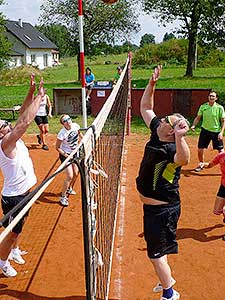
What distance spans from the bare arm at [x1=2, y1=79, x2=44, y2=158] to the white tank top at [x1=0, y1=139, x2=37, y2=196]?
122 millimetres

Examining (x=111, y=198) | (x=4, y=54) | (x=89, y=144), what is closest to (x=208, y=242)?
(x=111, y=198)

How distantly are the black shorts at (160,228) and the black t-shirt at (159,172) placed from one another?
4.5 inches

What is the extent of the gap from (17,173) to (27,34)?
7055 cm

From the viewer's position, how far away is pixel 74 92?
17.5 meters

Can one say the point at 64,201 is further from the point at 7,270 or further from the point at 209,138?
the point at 209,138

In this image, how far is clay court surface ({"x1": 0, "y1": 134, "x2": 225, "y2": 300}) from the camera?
5.28m

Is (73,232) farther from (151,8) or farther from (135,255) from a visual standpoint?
(151,8)

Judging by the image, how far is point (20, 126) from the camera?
456 centimetres

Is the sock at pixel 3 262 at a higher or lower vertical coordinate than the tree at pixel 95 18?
lower

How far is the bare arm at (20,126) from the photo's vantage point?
455 centimetres

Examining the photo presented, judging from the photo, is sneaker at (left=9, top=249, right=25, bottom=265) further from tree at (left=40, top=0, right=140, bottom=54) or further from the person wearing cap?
tree at (left=40, top=0, right=140, bottom=54)

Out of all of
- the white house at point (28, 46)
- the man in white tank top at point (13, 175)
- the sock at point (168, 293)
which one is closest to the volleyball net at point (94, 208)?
the sock at point (168, 293)

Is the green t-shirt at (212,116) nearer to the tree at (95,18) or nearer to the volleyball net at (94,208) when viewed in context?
the volleyball net at (94,208)

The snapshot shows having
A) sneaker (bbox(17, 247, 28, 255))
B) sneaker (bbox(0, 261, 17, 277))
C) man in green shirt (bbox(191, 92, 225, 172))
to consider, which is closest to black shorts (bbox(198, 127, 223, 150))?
man in green shirt (bbox(191, 92, 225, 172))
